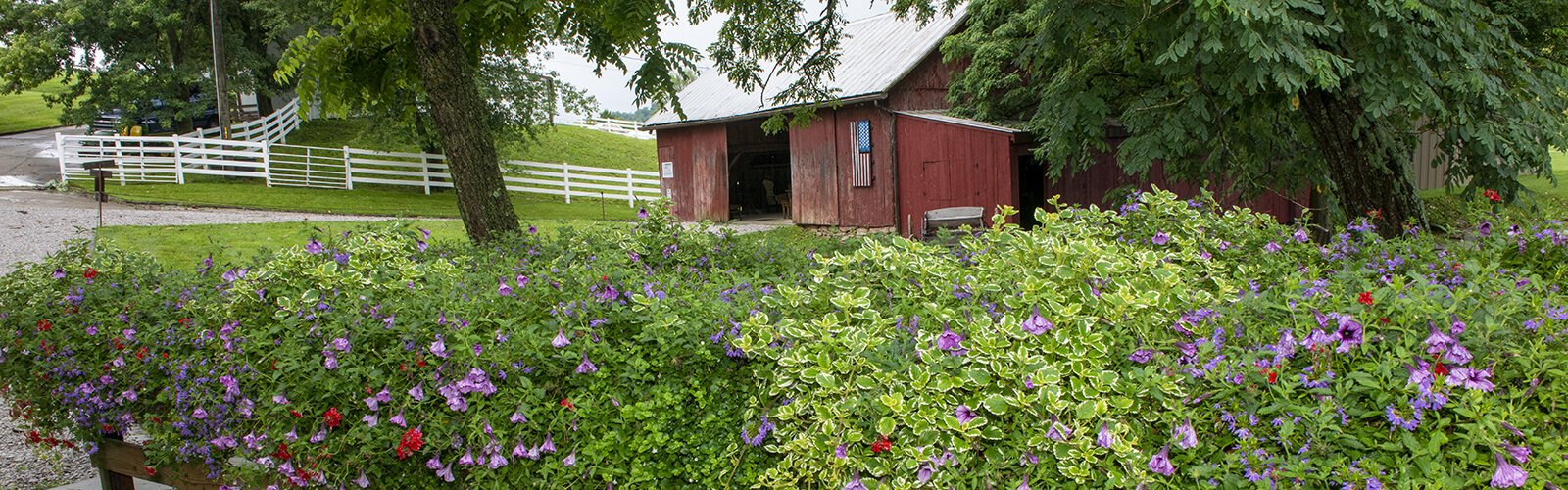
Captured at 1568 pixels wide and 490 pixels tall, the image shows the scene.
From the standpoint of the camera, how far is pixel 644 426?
3.06m

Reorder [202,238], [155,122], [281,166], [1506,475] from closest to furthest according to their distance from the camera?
[1506,475], [202,238], [281,166], [155,122]

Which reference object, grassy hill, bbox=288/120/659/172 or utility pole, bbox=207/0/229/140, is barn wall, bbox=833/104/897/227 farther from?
utility pole, bbox=207/0/229/140

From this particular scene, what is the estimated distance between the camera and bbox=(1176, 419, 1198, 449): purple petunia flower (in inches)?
90.9

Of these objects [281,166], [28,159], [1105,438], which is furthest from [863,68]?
[28,159]

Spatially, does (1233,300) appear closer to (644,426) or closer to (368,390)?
(644,426)

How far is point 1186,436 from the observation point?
2.32 metres

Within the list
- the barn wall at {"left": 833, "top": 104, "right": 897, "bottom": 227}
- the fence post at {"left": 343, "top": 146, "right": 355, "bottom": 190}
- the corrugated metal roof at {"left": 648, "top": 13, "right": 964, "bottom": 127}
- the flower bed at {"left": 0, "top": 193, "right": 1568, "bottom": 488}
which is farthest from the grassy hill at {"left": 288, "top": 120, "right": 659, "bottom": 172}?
the flower bed at {"left": 0, "top": 193, "right": 1568, "bottom": 488}

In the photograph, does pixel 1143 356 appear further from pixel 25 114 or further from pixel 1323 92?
pixel 25 114

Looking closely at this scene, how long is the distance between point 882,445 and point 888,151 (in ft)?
52.1

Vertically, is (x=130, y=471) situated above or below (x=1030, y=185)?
below

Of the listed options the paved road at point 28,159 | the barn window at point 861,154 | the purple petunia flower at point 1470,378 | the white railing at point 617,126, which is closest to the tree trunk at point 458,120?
the purple petunia flower at point 1470,378

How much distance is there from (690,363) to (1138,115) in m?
6.77

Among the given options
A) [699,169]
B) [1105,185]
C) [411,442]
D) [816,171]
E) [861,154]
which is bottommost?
[411,442]

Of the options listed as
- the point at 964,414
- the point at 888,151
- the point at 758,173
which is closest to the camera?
the point at 964,414
